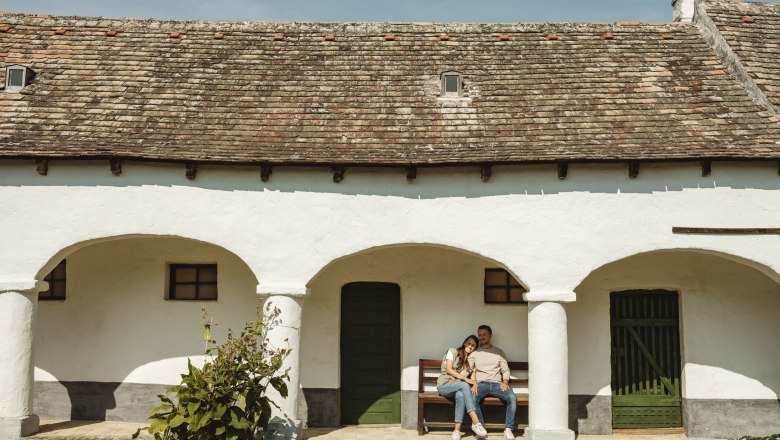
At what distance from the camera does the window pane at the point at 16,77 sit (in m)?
11.1

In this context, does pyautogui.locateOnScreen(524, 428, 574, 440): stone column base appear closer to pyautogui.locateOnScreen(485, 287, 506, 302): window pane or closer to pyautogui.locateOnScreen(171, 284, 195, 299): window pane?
pyautogui.locateOnScreen(485, 287, 506, 302): window pane

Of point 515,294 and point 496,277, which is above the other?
point 496,277

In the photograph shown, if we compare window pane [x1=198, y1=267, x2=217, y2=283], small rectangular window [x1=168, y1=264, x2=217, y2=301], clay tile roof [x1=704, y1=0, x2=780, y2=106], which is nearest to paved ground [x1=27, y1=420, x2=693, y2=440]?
small rectangular window [x1=168, y1=264, x2=217, y2=301]

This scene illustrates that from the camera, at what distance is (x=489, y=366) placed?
10148mm

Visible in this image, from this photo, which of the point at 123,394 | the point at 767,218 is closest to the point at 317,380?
the point at 123,394

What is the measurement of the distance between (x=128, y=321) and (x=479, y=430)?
5782 millimetres

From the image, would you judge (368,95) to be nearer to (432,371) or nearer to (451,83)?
(451,83)

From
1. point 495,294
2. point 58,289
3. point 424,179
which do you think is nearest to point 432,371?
point 495,294

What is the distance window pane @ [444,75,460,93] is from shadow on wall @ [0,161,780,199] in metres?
1.98

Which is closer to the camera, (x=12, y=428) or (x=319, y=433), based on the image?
(x=12, y=428)

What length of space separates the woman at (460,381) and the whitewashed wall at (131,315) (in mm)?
3162

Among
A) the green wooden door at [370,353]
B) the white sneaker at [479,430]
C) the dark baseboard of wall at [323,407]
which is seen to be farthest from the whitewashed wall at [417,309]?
the white sneaker at [479,430]

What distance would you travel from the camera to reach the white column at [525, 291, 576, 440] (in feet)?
30.6

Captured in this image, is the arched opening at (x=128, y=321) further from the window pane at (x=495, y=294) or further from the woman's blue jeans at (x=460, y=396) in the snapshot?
the window pane at (x=495, y=294)
